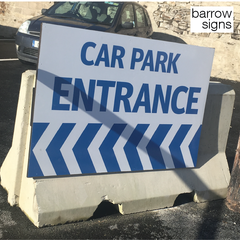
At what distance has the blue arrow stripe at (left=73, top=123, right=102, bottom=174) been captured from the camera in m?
2.86

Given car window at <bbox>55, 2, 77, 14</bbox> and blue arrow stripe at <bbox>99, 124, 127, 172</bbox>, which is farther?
car window at <bbox>55, 2, 77, 14</bbox>

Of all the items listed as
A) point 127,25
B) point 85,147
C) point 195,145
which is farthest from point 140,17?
point 85,147

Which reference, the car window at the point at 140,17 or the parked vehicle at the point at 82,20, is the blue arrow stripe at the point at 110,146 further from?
the car window at the point at 140,17

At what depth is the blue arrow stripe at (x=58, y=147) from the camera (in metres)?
2.76

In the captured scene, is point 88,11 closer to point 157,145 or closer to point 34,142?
point 157,145

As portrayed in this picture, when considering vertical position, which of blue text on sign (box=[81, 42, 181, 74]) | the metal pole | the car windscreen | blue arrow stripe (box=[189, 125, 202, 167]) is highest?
the car windscreen

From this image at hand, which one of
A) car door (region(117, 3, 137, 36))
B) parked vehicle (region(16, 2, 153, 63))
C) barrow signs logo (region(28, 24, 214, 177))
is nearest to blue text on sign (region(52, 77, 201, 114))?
barrow signs logo (region(28, 24, 214, 177))

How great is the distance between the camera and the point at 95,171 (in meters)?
2.97

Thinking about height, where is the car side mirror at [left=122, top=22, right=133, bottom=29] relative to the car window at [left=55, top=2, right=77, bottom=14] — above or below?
below

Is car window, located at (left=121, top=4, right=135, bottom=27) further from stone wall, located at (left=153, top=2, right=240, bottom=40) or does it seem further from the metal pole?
the metal pole

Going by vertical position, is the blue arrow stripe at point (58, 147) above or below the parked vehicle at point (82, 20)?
below

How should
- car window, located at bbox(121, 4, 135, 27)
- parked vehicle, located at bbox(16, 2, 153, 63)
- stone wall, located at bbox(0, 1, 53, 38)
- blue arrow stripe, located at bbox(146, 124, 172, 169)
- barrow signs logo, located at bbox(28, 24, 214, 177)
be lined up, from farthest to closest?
stone wall, located at bbox(0, 1, 53, 38) → car window, located at bbox(121, 4, 135, 27) → parked vehicle, located at bbox(16, 2, 153, 63) → blue arrow stripe, located at bbox(146, 124, 172, 169) → barrow signs logo, located at bbox(28, 24, 214, 177)

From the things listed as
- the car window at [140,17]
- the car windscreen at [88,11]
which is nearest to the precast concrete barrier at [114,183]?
the car windscreen at [88,11]

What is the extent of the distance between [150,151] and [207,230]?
34.3 inches
